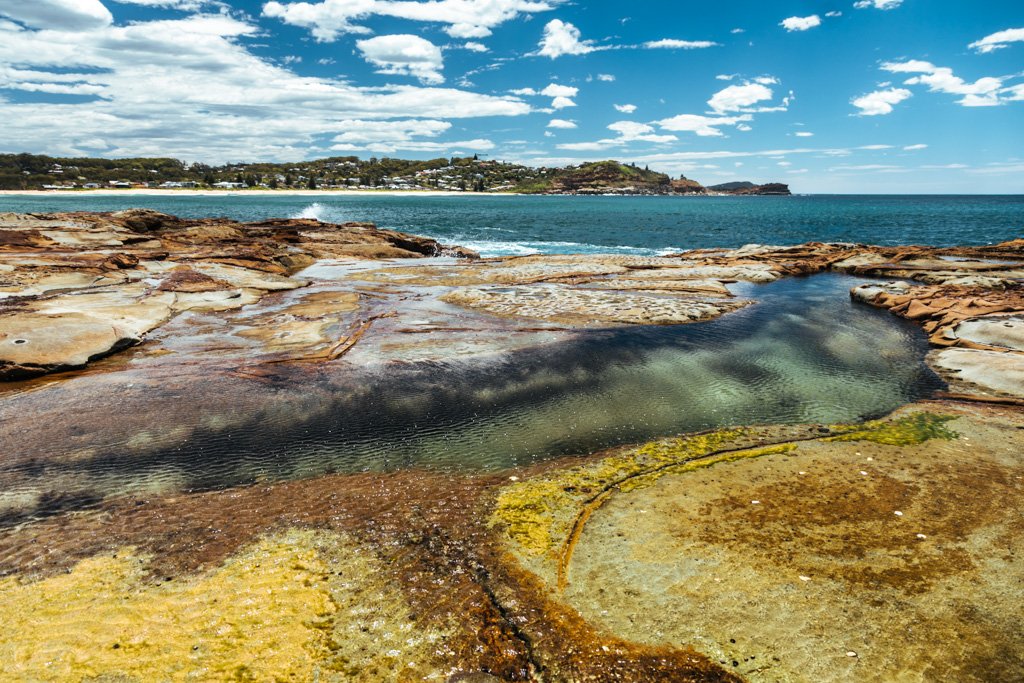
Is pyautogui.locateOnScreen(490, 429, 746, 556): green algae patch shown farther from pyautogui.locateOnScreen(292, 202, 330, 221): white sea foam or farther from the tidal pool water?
pyautogui.locateOnScreen(292, 202, 330, 221): white sea foam

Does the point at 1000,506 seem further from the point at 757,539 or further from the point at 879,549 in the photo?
the point at 757,539

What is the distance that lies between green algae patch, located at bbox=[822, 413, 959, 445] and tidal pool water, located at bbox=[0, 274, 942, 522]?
1.72 feet

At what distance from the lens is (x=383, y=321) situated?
57.4 ft

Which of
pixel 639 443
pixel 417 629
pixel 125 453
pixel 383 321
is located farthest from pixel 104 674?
pixel 383 321

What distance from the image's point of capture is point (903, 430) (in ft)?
32.0

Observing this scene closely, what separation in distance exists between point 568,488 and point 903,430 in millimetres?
6938

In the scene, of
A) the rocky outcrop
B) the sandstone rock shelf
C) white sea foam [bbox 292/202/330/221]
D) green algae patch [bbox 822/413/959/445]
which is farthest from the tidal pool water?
white sea foam [bbox 292/202/330/221]

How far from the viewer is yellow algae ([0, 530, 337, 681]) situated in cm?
441

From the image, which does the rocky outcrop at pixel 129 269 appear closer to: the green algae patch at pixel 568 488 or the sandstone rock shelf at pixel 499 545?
the sandstone rock shelf at pixel 499 545

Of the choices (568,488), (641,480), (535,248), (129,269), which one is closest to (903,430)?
(641,480)

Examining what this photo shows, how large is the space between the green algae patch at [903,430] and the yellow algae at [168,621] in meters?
9.06

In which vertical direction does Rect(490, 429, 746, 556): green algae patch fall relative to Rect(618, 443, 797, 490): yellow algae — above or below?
below

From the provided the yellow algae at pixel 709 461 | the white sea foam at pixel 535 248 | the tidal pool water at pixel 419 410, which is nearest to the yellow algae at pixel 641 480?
the yellow algae at pixel 709 461

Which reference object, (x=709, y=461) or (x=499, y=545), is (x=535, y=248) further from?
(x=499, y=545)
